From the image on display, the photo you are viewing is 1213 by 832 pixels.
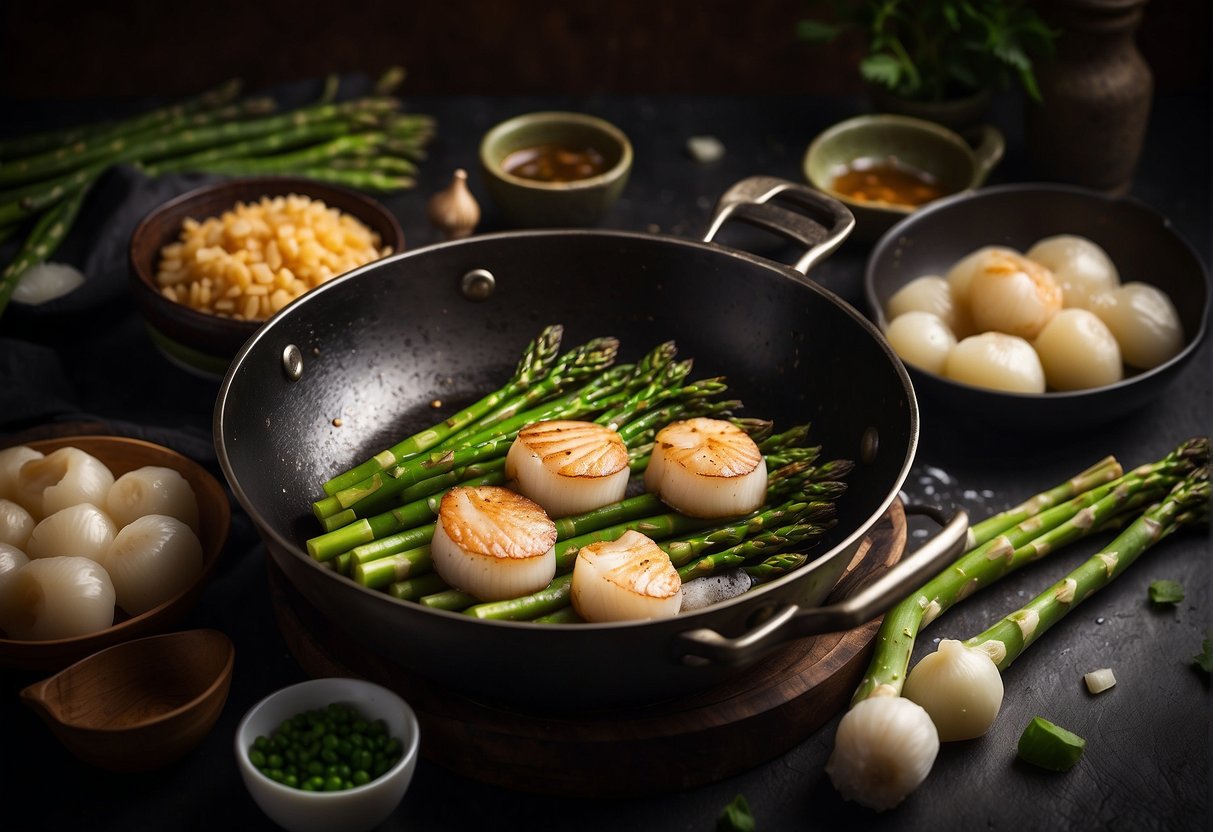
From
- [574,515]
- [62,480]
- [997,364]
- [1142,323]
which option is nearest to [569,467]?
[574,515]

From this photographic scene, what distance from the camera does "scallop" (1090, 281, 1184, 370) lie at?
→ 119 inches

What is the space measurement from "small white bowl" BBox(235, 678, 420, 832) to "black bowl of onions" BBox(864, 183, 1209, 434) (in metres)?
1.52

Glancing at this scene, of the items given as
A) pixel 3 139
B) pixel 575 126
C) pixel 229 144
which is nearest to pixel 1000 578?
pixel 575 126

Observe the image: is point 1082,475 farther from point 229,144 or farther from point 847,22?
point 229,144

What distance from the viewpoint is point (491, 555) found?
7.04 ft

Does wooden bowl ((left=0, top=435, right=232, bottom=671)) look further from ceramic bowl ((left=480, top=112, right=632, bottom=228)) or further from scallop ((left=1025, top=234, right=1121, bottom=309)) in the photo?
scallop ((left=1025, top=234, right=1121, bottom=309))

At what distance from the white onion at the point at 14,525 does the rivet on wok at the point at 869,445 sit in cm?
172

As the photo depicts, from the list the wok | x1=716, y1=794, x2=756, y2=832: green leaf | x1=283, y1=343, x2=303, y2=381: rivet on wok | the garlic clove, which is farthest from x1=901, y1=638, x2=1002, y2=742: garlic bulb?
the garlic clove

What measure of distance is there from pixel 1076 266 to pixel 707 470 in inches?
57.0

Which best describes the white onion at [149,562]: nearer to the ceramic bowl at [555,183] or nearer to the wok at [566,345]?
the wok at [566,345]

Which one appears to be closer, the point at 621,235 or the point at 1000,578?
the point at 1000,578

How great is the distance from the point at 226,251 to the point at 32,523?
931 mm

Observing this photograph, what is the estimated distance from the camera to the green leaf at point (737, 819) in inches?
79.3

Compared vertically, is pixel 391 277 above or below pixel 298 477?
above
